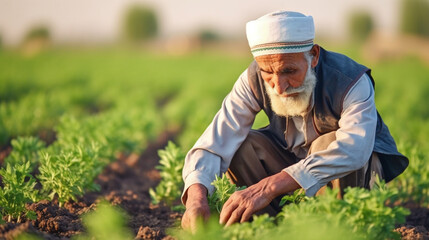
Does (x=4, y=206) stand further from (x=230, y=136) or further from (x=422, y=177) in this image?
(x=422, y=177)

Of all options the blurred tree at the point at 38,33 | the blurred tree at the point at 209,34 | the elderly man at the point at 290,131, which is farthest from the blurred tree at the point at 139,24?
the elderly man at the point at 290,131

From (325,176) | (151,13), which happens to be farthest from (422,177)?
(151,13)

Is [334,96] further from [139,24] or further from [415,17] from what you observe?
[139,24]

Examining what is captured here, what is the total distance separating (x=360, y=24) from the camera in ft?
243

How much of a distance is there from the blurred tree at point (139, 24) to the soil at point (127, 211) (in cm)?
8198

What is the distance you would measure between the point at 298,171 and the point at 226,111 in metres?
0.74

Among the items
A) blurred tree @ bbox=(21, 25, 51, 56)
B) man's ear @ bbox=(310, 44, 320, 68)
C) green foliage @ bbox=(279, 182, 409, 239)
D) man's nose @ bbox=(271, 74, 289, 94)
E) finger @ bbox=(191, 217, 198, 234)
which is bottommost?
green foliage @ bbox=(279, 182, 409, 239)

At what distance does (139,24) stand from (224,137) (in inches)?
3362

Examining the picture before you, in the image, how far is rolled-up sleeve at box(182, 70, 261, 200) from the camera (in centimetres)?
366

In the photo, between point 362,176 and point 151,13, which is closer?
point 362,176

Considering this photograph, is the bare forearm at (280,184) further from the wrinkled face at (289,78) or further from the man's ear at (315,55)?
the man's ear at (315,55)

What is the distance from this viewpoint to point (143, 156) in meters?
7.50

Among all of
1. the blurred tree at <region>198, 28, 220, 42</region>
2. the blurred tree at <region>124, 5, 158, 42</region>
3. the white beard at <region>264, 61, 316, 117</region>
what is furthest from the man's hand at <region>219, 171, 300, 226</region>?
the blurred tree at <region>124, 5, 158, 42</region>

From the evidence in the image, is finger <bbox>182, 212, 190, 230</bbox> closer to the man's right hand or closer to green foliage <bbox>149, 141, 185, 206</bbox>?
the man's right hand
